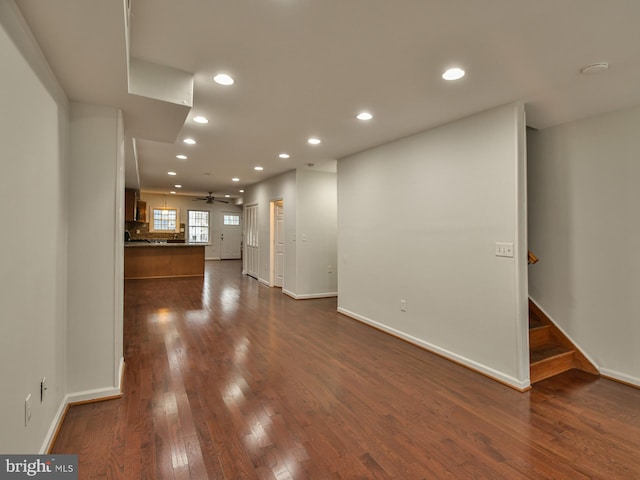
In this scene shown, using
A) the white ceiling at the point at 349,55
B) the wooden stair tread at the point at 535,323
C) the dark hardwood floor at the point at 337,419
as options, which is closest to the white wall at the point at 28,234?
the white ceiling at the point at 349,55

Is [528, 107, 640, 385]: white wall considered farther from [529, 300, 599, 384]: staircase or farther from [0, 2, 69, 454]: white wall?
[0, 2, 69, 454]: white wall

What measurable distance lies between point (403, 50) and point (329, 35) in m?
0.52

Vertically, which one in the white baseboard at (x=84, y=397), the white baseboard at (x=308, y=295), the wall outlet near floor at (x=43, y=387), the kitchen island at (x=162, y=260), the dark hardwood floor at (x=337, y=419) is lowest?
the dark hardwood floor at (x=337, y=419)

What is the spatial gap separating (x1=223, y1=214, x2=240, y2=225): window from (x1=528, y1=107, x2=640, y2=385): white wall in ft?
38.7

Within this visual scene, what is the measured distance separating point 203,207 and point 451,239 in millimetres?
11476

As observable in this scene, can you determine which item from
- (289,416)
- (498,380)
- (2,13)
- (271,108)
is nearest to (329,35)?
(271,108)

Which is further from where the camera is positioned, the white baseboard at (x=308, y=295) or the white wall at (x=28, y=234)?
the white baseboard at (x=308, y=295)

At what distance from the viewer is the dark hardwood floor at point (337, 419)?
1.82m

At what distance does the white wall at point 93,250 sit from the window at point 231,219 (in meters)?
11.2

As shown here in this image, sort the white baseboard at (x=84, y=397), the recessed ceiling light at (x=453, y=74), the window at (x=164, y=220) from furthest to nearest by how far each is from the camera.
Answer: the window at (x=164, y=220), the recessed ceiling light at (x=453, y=74), the white baseboard at (x=84, y=397)

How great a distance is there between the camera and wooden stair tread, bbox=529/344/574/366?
3.11 meters

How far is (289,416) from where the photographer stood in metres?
2.31

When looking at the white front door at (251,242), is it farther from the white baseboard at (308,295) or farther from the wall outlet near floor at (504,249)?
the wall outlet near floor at (504,249)

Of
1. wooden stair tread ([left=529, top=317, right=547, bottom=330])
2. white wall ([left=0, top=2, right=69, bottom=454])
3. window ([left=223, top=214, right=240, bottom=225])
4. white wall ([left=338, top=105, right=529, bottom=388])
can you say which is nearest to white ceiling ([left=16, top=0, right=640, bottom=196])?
white wall ([left=0, top=2, right=69, bottom=454])
